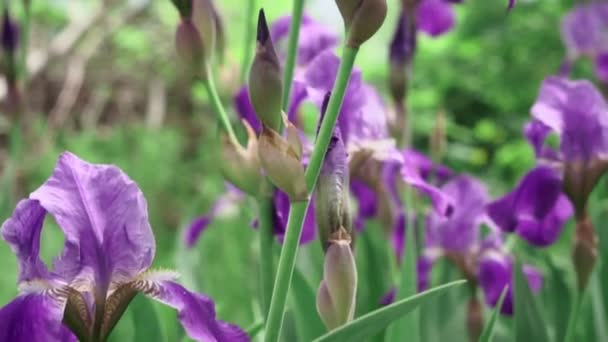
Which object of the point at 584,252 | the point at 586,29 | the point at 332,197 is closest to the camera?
the point at 332,197

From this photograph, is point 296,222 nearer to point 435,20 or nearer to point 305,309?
point 305,309

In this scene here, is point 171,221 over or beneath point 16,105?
beneath

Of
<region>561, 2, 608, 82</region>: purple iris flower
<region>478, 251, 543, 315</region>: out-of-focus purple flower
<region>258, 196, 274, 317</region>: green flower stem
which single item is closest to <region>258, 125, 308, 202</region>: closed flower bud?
<region>258, 196, 274, 317</region>: green flower stem

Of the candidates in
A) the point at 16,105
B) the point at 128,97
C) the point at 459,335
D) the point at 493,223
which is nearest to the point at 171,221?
the point at 128,97

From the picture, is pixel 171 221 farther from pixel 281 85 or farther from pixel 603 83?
pixel 281 85

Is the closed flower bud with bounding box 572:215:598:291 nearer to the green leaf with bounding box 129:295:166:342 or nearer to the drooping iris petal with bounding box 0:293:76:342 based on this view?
the green leaf with bounding box 129:295:166:342

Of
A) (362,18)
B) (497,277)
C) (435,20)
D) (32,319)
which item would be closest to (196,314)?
(32,319)

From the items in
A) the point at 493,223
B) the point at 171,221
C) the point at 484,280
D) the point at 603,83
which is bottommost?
the point at 171,221
